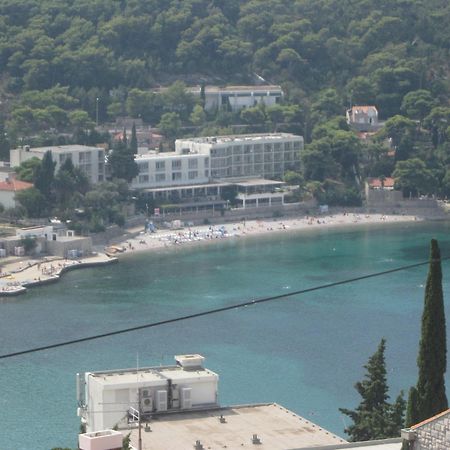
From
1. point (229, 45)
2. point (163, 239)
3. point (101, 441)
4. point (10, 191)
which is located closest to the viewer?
point (101, 441)

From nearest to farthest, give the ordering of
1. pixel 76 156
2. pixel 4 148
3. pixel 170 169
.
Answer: pixel 76 156 → pixel 4 148 → pixel 170 169

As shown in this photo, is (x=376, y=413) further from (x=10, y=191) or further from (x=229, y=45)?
(x=229, y=45)

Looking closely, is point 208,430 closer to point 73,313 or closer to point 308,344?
point 308,344

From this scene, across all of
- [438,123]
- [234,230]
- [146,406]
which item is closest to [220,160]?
[234,230]

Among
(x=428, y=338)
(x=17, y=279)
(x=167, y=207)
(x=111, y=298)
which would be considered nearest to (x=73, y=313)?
(x=111, y=298)

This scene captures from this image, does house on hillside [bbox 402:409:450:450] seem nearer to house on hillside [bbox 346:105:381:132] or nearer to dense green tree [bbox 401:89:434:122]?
dense green tree [bbox 401:89:434:122]

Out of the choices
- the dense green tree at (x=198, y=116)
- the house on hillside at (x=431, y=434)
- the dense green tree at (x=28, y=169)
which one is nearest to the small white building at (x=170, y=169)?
the dense green tree at (x=28, y=169)
